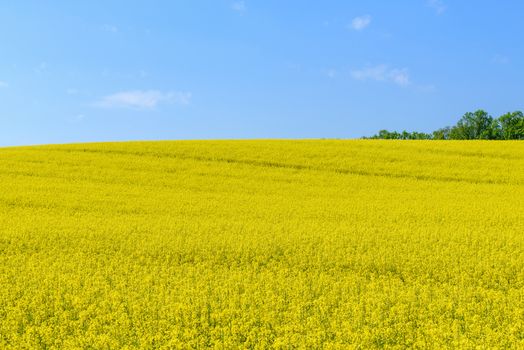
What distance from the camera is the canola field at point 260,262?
609 centimetres

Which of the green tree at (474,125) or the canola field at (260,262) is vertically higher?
the green tree at (474,125)

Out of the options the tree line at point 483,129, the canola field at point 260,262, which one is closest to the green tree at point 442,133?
the tree line at point 483,129

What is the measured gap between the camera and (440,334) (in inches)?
234

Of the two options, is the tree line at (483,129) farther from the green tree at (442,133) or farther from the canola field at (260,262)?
the canola field at (260,262)

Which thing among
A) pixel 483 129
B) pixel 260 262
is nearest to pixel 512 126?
pixel 483 129

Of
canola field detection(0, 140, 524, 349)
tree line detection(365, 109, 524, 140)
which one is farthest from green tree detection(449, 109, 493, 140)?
canola field detection(0, 140, 524, 349)

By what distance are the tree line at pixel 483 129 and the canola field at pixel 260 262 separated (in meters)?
43.8

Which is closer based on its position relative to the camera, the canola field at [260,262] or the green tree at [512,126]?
the canola field at [260,262]

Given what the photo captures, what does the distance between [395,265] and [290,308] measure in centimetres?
279

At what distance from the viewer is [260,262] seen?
8.96 meters

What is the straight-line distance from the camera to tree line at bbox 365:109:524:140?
58.3 metres

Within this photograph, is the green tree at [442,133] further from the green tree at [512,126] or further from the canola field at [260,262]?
the canola field at [260,262]

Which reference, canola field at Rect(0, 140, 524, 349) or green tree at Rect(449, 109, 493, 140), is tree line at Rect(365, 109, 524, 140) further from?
canola field at Rect(0, 140, 524, 349)

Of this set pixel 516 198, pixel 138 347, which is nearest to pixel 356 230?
pixel 138 347
